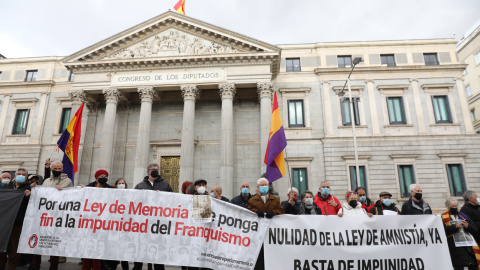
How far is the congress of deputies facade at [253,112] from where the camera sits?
22250 mm

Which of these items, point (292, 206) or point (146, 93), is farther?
point (146, 93)

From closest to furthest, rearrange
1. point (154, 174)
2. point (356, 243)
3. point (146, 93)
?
point (356, 243), point (154, 174), point (146, 93)

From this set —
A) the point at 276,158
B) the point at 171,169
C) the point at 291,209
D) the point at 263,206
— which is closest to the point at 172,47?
the point at 171,169

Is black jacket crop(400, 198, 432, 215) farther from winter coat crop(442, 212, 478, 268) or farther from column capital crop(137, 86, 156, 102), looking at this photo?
column capital crop(137, 86, 156, 102)

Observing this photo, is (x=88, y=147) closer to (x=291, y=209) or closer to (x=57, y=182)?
(x=57, y=182)

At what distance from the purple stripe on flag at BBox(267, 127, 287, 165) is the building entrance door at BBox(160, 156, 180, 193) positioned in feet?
51.1

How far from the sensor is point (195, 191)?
7.45m

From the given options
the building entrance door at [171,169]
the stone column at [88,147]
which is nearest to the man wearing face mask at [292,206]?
the building entrance door at [171,169]

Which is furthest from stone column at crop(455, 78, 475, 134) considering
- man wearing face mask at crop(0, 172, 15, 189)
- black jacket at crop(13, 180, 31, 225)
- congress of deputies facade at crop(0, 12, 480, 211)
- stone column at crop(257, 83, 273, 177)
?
man wearing face mask at crop(0, 172, 15, 189)

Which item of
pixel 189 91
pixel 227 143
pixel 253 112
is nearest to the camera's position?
pixel 227 143

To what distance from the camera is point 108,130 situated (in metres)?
22.0

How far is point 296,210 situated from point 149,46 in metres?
20.3

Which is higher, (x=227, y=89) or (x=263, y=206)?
(x=227, y=89)

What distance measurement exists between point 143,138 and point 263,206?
54.2 ft
